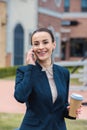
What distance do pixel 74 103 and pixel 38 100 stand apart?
0.86 feet

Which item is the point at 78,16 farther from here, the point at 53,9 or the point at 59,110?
the point at 59,110

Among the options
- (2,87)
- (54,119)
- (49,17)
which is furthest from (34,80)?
(49,17)

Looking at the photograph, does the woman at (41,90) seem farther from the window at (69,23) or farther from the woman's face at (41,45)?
the window at (69,23)

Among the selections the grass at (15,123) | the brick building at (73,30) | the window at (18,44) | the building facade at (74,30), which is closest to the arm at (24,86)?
the grass at (15,123)

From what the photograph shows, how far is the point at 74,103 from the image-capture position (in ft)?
10.8

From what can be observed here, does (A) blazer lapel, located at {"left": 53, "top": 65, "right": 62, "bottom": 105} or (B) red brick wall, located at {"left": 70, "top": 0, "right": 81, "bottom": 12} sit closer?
(A) blazer lapel, located at {"left": 53, "top": 65, "right": 62, "bottom": 105}

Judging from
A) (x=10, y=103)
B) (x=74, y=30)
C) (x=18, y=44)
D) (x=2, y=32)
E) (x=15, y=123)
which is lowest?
(x=10, y=103)

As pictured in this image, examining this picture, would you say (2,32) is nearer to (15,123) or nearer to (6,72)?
(6,72)

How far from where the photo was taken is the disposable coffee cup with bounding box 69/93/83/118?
3.24 meters

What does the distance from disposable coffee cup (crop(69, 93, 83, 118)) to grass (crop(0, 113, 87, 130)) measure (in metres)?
4.16

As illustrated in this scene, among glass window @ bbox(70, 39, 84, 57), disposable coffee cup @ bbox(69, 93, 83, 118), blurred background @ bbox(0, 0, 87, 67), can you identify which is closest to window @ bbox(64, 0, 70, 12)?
glass window @ bbox(70, 39, 84, 57)

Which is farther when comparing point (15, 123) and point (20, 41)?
point (20, 41)

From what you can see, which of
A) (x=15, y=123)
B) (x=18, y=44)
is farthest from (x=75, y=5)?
(x=15, y=123)

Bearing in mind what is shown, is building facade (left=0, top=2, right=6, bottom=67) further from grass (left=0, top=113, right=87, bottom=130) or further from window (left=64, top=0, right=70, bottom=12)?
window (left=64, top=0, right=70, bottom=12)
